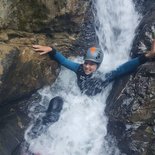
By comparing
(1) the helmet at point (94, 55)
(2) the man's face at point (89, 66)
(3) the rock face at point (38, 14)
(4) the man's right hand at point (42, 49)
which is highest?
(3) the rock face at point (38, 14)

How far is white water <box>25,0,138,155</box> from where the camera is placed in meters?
6.64

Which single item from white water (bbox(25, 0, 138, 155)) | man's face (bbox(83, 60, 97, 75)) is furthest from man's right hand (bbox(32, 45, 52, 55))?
Result: white water (bbox(25, 0, 138, 155))

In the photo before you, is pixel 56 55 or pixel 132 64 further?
pixel 56 55

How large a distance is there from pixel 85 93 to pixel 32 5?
2.33 m

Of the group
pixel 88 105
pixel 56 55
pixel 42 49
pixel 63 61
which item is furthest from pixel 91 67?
pixel 42 49

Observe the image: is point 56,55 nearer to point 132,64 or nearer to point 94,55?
point 94,55

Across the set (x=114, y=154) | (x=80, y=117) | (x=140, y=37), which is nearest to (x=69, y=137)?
(x=80, y=117)

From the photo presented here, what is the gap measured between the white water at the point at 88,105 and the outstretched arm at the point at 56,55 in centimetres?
63

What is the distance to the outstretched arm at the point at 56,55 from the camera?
22.2 feet

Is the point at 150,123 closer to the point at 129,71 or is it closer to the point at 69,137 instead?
the point at 129,71

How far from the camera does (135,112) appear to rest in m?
6.10

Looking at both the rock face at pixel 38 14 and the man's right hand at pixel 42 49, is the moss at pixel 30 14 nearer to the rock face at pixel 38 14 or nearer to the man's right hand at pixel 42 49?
the rock face at pixel 38 14

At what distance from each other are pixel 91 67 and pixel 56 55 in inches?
32.0

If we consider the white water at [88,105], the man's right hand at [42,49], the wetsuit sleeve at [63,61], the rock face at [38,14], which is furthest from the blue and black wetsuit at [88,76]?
the rock face at [38,14]
